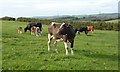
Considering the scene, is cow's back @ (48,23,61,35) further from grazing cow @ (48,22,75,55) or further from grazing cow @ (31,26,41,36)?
grazing cow @ (31,26,41,36)

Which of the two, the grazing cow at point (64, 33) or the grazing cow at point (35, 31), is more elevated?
the grazing cow at point (64, 33)

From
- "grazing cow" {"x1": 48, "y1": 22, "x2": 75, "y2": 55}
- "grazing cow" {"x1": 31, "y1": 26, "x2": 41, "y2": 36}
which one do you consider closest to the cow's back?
"grazing cow" {"x1": 48, "y1": 22, "x2": 75, "y2": 55}

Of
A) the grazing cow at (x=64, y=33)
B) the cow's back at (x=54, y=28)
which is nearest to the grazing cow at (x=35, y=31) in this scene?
the cow's back at (x=54, y=28)

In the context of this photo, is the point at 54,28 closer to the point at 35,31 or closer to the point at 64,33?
the point at 64,33

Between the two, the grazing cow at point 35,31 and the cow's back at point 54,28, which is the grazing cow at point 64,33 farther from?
the grazing cow at point 35,31

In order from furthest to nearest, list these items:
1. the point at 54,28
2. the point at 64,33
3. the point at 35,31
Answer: the point at 35,31 < the point at 54,28 < the point at 64,33

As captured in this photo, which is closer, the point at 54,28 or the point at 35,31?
the point at 54,28

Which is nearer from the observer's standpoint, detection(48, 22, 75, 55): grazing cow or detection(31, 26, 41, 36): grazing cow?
detection(48, 22, 75, 55): grazing cow

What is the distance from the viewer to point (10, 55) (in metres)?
18.0

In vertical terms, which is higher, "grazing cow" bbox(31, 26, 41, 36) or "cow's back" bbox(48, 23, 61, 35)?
"cow's back" bbox(48, 23, 61, 35)

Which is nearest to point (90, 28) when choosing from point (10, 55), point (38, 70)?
point (10, 55)

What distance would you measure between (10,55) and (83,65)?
5.79m

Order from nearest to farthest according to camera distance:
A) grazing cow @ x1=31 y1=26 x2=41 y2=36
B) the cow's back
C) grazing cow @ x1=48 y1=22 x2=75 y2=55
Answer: grazing cow @ x1=48 y1=22 x2=75 y2=55 → the cow's back → grazing cow @ x1=31 y1=26 x2=41 y2=36

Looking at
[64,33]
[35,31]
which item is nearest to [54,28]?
[64,33]
